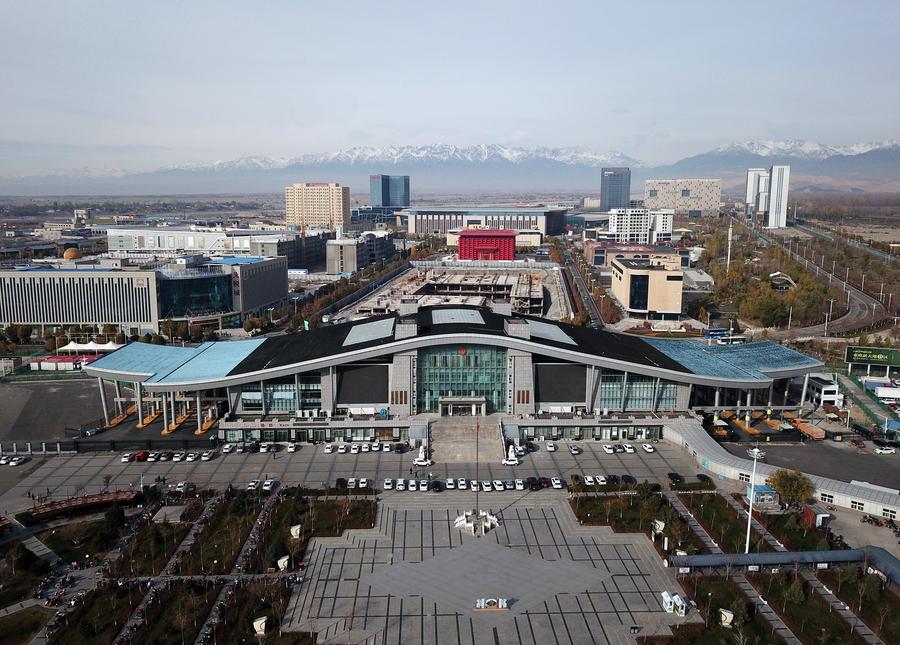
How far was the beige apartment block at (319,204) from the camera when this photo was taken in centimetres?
16100

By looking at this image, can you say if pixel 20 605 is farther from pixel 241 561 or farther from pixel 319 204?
pixel 319 204

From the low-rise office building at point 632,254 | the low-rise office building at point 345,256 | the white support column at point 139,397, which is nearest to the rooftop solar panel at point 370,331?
the white support column at point 139,397

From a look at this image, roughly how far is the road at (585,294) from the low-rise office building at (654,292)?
3380mm

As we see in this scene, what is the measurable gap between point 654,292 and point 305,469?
4395 centimetres

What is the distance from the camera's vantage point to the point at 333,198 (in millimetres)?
161375

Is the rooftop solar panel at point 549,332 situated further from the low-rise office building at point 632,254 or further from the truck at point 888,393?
the low-rise office building at point 632,254

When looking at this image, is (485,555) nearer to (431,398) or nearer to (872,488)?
(431,398)

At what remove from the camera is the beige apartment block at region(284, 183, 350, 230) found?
161 m

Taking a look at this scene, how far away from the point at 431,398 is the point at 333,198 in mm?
130652

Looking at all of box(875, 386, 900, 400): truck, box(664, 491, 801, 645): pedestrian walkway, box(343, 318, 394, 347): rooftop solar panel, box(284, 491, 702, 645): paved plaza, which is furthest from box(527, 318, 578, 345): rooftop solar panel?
box(875, 386, 900, 400): truck

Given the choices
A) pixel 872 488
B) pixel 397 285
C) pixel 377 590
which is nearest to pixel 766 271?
pixel 397 285

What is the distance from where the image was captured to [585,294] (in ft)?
274

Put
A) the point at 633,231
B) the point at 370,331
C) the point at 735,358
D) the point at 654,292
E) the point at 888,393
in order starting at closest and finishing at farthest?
the point at 370,331 → the point at 888,393 → the point at 735,358 → the point at 654,292 → the point at 633,231

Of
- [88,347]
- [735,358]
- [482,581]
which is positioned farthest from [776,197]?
[482,581]
